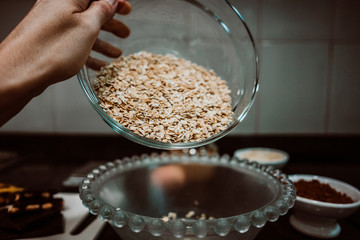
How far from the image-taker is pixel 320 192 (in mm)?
546

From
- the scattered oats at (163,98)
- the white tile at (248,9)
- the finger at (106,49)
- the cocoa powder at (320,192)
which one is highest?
the white tile at (248,9)

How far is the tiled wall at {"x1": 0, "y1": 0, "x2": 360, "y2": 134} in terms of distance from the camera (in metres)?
1.03

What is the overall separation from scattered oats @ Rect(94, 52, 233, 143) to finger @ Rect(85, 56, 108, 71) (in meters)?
0.02

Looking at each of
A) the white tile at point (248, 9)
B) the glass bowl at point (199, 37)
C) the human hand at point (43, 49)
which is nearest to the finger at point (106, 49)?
the glass bowl at point (199, 37)

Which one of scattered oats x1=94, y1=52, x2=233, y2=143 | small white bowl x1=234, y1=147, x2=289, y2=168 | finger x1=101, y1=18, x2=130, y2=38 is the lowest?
small white bowl x1=234, y1=147, x2=289, y2=168

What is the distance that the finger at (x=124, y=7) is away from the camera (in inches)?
21.0

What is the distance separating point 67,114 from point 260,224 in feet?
3.07

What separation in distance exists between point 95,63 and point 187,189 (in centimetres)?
31

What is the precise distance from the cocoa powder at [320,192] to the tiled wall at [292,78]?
0.54m

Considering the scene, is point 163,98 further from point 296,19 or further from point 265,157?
point 296,19

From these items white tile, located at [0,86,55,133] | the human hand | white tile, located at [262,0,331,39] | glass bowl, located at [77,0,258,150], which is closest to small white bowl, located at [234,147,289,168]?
glass bowl, located at [77,0,258,150]

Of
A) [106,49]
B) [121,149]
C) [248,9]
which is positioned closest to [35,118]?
[121,149]

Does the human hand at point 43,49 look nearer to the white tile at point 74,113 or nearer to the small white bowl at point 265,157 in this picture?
the small white bowl at point 265,157

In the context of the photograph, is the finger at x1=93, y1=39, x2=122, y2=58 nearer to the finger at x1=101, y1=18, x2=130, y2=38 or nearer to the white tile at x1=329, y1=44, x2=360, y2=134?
the finger at x1=101, y1=18, x2=130, y2=38
